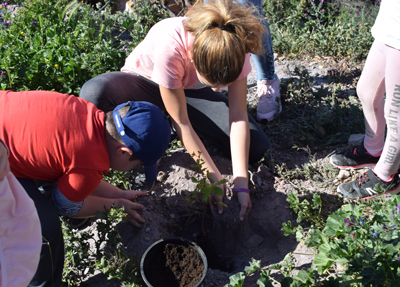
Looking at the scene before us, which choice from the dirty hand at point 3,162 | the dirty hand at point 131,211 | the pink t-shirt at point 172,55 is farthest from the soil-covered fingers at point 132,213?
the dirty hand at point 3,162

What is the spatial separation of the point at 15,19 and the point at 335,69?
410 centimetres

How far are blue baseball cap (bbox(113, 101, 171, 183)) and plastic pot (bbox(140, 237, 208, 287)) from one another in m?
0.54

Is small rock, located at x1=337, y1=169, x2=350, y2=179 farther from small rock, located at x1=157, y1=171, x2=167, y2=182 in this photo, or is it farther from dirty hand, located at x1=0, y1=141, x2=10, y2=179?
dirty hand, located at x1=0, y1=141, x2=10, y2=179

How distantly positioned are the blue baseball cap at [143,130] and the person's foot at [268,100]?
149cm

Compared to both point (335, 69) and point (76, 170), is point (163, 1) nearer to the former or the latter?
point (335, 69)

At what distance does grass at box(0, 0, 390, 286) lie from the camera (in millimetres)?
2662

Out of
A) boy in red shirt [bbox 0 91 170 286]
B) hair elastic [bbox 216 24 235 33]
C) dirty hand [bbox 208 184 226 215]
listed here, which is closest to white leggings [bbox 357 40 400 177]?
hair elastic [bbox 216 24 235 33]

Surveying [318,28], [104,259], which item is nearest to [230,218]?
[104,259]

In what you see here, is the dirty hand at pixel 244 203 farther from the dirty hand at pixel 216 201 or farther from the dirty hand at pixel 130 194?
the dirty hand at pixel 130 194

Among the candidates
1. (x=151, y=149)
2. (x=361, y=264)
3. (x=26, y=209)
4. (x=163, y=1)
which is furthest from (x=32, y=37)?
(x=361, y=264)

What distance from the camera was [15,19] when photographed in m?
4.71

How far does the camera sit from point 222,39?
1.96 metres

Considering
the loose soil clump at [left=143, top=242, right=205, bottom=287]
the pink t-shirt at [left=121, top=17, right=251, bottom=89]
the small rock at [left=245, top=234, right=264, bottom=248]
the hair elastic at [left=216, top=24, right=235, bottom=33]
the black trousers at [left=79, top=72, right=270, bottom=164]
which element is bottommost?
the small rock at [left=245, top=234, right=264, bottom=248]

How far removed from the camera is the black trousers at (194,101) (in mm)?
2707
